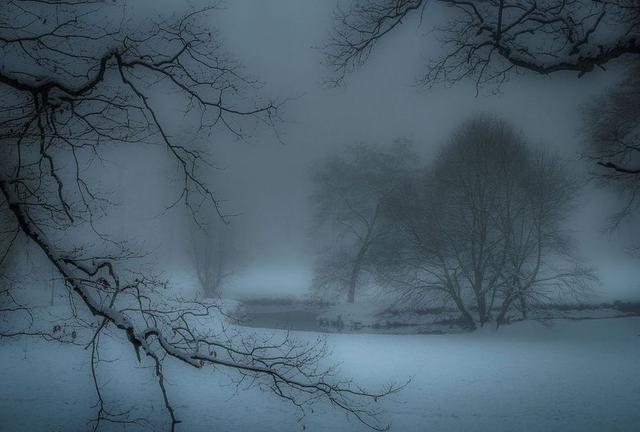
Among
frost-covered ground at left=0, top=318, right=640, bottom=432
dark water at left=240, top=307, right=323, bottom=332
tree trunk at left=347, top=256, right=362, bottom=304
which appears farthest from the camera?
tree trunk at left=347, top=256, right=362, bottom=304

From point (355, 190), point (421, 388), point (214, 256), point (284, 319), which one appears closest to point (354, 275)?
point (284, 319)

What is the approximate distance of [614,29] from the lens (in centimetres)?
425

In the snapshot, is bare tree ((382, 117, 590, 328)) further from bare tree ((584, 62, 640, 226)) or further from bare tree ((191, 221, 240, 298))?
bare tree ((191, 221, 240, 298))

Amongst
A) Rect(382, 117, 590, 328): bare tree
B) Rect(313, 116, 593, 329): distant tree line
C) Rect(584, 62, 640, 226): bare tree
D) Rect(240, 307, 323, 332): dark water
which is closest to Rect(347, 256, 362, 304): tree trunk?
Rect(240, 307, 323, 332): dark water

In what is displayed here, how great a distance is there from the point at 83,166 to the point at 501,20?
4.65 metres

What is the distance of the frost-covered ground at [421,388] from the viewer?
9766mm

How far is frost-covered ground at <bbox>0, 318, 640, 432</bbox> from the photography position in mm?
9766

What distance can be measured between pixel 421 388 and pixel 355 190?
18.7 metres

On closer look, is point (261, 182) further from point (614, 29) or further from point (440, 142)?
point (614, 29)

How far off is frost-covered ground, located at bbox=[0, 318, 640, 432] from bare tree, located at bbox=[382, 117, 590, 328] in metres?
2.66

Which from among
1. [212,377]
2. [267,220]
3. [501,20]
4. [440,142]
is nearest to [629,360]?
[440,142]

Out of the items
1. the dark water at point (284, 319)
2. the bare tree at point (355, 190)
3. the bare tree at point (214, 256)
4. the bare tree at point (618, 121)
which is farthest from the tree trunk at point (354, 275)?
the bare tree at point (618, 121)

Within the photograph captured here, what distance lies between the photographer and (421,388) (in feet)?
40.6

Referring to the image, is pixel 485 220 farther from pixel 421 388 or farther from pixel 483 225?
pixel 421 388
